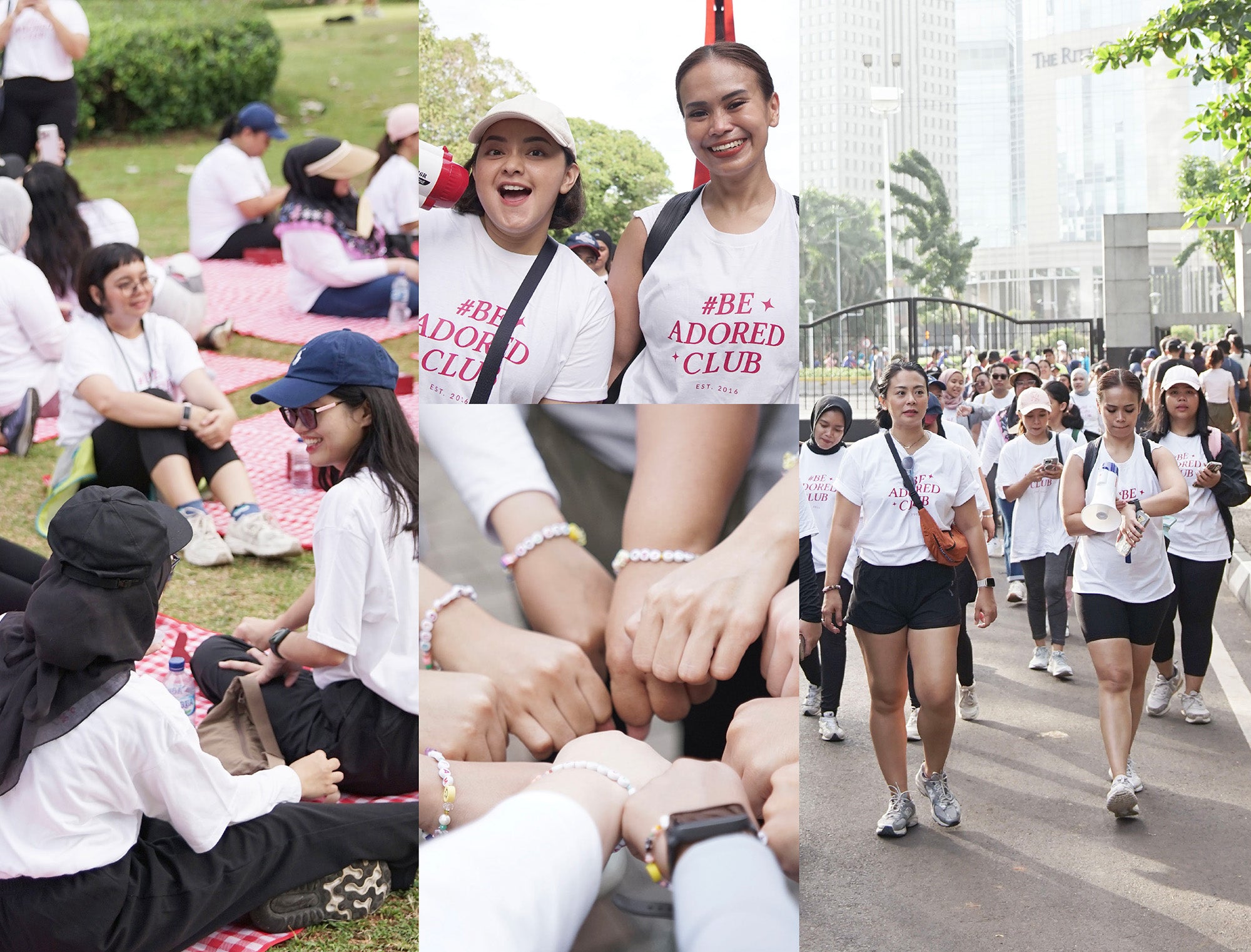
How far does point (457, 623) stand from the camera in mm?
2104

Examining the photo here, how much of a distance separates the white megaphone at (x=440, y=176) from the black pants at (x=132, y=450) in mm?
2503

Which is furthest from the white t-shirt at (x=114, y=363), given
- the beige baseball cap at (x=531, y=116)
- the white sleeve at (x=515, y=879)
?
the white sleeve at (x=515, y=879)

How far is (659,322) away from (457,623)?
0.77 m

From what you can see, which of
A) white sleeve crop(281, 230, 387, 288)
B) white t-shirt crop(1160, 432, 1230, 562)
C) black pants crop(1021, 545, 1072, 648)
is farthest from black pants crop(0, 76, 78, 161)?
white t-shirt crop(1160, 432, 1230, 562)

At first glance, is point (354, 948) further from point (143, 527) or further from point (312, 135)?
point (312, 135)

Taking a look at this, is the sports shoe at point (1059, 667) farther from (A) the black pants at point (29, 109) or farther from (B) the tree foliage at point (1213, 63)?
(A) the black pants at point (29, 109)

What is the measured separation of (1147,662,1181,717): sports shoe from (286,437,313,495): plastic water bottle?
3.57m

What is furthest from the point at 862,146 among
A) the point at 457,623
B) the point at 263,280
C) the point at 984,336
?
the point at 263,280

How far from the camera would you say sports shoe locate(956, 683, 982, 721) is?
399cm

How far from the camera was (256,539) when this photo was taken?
4.66 m

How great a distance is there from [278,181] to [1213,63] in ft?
29.1

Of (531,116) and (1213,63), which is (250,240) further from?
(531,116)

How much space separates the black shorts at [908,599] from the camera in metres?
3.60

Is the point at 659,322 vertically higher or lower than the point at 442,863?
higher
